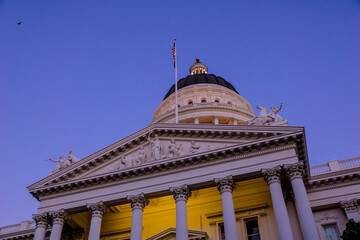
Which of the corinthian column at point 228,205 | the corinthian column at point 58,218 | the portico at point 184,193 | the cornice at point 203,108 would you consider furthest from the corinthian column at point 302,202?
the cornice at point 203,108

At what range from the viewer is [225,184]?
20547mm

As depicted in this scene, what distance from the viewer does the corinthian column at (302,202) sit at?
699 inches

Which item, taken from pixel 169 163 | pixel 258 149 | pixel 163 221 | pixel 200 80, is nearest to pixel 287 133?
pixel 258 149

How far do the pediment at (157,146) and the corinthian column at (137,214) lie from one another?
185 cm

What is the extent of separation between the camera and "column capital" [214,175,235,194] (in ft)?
67.2

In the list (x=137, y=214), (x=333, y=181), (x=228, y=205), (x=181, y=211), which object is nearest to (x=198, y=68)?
(x=333, y=181)

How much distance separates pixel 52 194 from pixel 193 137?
9540 mm

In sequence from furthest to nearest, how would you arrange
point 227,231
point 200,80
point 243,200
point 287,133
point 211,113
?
point 200,80 < point 211,113 < point 243,200 < point 287,133 < point 227,231

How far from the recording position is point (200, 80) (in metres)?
50.8

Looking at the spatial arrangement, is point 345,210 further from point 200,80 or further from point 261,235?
point 200,80

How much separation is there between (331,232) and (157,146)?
37.5 feet

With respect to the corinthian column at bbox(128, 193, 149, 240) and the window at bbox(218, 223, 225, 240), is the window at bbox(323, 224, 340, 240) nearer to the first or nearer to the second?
the window at bbox(218, 223, 225, 240)

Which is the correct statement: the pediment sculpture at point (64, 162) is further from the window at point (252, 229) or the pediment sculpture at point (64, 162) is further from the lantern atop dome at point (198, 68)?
the lantern atop dome at point (198, 68)

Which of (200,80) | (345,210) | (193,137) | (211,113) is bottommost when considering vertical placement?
(345,210)
